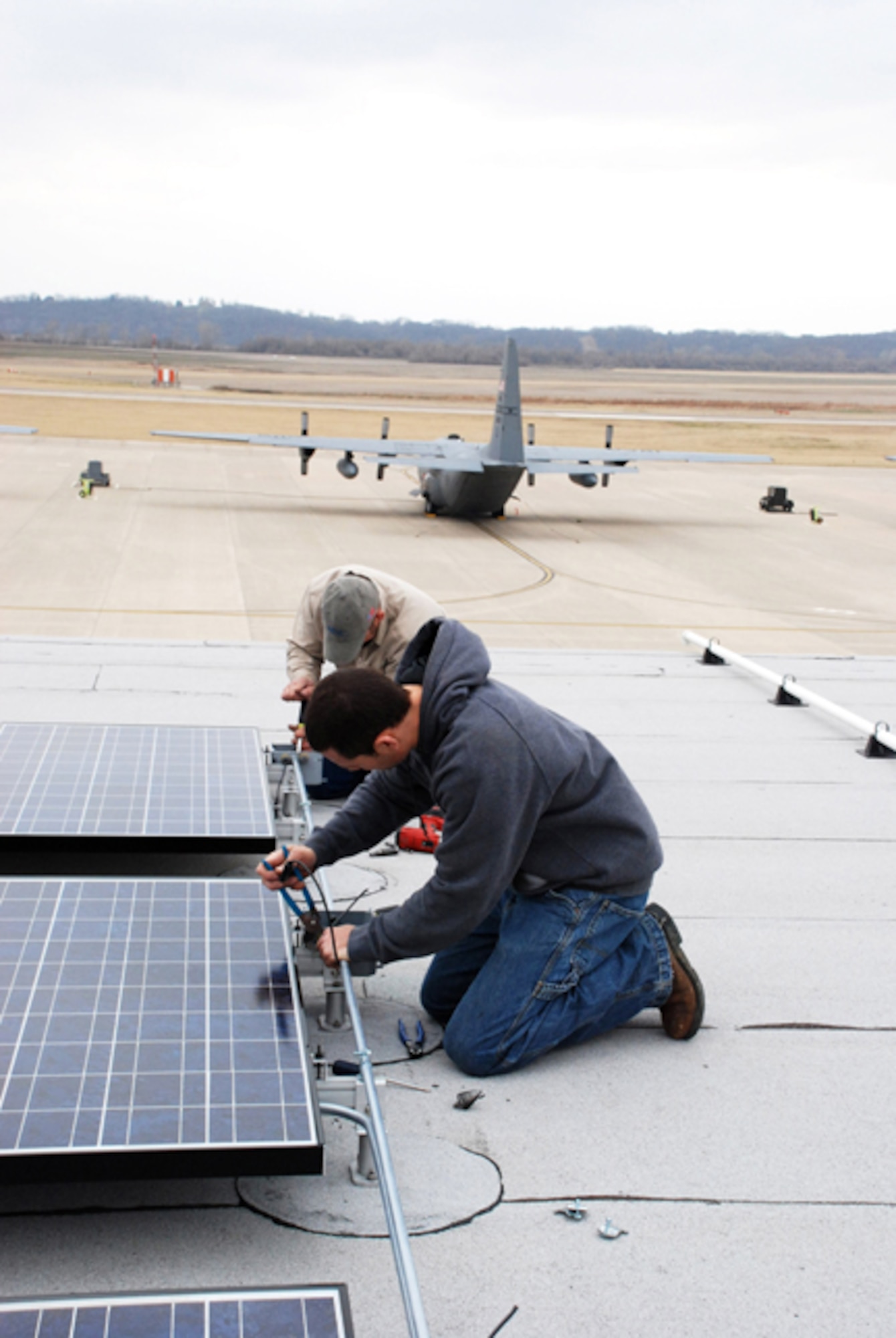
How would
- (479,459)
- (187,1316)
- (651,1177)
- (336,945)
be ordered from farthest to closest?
(479,459), (336,945), (651,1177), (187,1316)

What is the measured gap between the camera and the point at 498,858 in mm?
4270

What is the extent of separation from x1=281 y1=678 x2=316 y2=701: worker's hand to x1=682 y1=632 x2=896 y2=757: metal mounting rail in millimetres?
4095

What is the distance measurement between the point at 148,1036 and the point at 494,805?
4.54ft

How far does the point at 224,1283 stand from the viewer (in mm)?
3184

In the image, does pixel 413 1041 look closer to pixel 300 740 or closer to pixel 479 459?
pixel 300 740

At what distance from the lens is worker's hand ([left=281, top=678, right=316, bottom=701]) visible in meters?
7.23

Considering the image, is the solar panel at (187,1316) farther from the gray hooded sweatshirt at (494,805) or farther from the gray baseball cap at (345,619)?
the gray baseball cap at (345,619)

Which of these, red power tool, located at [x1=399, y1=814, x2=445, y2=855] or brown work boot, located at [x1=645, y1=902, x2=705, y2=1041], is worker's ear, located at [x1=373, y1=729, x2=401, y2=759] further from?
red power tool, located at [x1=399, y1=814, x2=445, y2=855]

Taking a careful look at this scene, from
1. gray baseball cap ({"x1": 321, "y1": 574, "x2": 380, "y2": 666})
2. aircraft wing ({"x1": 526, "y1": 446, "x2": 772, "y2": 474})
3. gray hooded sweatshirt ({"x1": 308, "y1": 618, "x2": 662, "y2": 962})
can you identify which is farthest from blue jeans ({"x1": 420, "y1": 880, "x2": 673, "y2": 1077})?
aircraft wing ({"x1": 526, "y1": 446, "x2": 772, "y2": 474})

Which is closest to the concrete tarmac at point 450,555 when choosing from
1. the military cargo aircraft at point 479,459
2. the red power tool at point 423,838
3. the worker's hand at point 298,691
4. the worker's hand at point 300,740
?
the military cargo aircraft at point 479,459

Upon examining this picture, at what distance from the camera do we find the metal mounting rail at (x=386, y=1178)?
9.30ft

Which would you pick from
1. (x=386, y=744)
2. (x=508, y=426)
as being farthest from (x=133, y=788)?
(x=508, y=426)

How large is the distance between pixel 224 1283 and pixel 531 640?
18255mm

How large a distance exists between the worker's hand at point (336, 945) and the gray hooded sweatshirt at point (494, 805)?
32 millimetres
